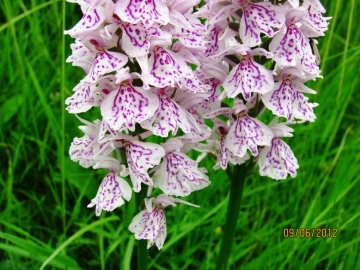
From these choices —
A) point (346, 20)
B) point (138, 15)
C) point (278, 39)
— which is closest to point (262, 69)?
point (278, 39)

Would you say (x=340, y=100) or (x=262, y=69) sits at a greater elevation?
(x=262, y=69)

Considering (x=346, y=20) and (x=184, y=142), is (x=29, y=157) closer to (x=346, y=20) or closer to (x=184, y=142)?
(x=184, y=142)

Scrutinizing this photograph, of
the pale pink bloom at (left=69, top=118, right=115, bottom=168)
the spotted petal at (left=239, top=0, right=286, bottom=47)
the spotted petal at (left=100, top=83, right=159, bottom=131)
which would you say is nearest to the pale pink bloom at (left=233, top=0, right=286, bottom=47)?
the spotted petal at (left=239, top=0, right=286, bottom=47)

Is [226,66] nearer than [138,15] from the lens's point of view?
No

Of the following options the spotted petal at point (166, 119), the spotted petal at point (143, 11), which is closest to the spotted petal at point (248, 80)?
the spotted petal at point (166, 119)

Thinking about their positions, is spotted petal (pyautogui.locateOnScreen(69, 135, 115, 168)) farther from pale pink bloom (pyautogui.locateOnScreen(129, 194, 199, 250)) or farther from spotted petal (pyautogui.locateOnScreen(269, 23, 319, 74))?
spotted petal (pyautogui.locateOnScreen(269, 23, 319, 74))
